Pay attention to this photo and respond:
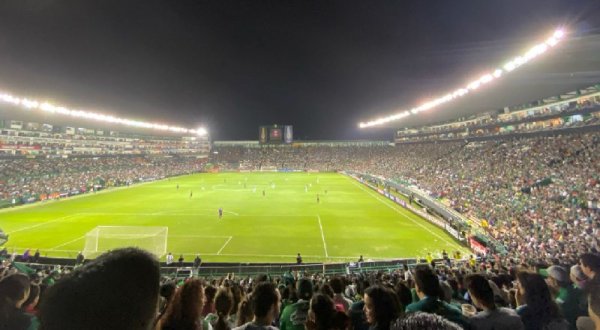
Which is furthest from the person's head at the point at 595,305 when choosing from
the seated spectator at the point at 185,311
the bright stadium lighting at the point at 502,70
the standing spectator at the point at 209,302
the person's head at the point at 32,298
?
the bright stadium lighting at the point at 502,70

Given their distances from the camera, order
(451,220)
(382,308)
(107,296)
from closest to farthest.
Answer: (107,296) → (382,308) → (451,220)

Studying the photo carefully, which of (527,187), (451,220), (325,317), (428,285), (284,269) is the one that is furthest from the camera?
(527,187)

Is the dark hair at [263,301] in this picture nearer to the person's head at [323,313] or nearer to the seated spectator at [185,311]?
the person's head at [323,313]

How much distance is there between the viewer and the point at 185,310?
3.30m

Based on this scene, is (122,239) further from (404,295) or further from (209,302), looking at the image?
(404,295)

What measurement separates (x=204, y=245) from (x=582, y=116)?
47.8 meters

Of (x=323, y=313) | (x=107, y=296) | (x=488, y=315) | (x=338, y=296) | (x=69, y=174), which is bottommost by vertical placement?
(x=69, y=174)

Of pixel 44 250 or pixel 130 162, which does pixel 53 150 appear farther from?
pixel 44 250

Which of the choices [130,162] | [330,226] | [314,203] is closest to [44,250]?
[330,226]

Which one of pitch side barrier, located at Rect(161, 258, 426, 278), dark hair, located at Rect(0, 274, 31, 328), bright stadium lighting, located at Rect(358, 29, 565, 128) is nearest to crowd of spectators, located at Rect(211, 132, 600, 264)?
pitch side barrier, located at Rect(161, 258, 426, 278)

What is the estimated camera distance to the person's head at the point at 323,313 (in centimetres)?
335

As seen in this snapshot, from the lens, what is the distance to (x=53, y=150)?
2835 inches

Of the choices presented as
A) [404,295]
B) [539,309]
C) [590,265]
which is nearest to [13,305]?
[404,295]

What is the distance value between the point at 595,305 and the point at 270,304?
12.8 ft
